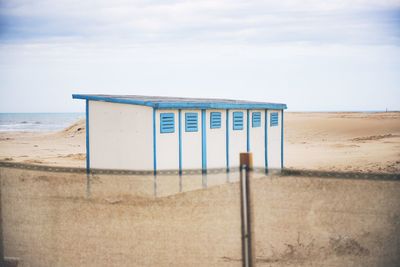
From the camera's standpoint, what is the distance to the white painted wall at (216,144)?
554 inches

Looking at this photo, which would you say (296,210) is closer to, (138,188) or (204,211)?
(204,211)

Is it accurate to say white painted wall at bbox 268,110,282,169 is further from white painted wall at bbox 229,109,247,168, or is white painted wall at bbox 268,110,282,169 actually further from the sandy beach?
the sandy beach

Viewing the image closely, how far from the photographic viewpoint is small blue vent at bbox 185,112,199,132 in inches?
527

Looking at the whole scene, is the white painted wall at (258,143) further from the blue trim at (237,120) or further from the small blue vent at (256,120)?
the blue trim at (237,120)

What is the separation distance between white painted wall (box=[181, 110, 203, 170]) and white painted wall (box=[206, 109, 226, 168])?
39 cm

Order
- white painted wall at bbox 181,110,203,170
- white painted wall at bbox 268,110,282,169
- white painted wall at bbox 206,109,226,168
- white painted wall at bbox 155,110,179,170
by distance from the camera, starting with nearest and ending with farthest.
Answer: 1. white painted wall at bbox 155,110,179,170
2. white painted wall at bbox 181,110,203,170
3. white painted wall at bbox 206,109,226,168
4. white painted wall at bbox 268,110,282,169

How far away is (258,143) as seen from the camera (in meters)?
16.4

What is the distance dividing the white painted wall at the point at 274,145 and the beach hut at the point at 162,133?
1.81 metres

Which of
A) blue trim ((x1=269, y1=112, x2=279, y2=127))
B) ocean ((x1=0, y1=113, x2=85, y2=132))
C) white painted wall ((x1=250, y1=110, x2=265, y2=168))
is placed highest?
blue trim ((x1=269, y1=112, x2=279, y2=127))

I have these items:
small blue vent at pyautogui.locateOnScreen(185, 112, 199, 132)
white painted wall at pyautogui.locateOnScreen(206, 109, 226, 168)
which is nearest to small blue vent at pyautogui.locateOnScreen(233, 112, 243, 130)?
white painted wall at pyautogui.locateOnScreen(206, 109, 226, 168)

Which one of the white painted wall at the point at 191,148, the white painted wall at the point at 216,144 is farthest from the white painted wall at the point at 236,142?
the white painted wall at the point at 191,148

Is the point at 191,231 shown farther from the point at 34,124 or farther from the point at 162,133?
A: the point at 34,124

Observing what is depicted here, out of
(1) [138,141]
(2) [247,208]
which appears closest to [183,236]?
(2) [247,208]

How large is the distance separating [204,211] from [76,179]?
5675mm
